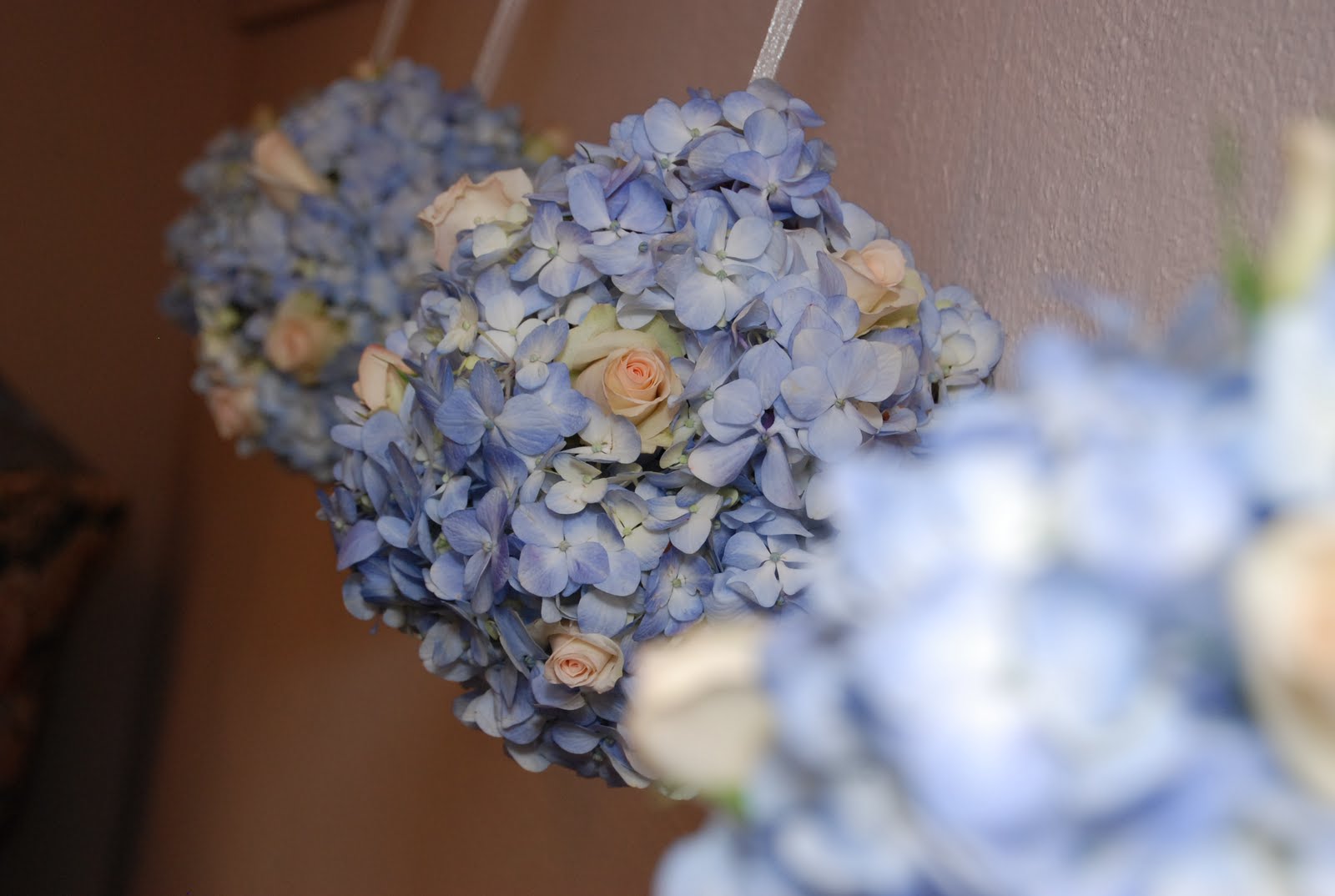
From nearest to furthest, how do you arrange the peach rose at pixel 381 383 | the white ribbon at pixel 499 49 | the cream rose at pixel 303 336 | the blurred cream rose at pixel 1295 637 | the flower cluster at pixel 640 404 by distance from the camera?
the blurred cream rose at pixel 1295 637 → the flower cluster at pixel 640 404 → the peach rose at pixel 381 383 → the cream rose at pixel 303 336 → the white ribbon at pixel 499 49

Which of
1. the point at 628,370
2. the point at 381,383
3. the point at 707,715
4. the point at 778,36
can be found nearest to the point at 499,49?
the point at 778,36

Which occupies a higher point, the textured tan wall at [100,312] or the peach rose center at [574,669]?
the peach rose center at [574,669]

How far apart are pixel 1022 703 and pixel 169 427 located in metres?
2.38

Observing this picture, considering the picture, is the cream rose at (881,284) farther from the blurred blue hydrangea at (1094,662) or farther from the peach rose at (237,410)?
the peach rose at (237,410)

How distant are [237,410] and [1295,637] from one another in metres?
1.02

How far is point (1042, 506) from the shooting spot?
7.6 inches

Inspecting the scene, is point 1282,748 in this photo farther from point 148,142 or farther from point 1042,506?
point 148,142

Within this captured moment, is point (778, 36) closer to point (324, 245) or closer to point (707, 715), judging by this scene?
point (324, 245)

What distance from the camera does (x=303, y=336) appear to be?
98 cm

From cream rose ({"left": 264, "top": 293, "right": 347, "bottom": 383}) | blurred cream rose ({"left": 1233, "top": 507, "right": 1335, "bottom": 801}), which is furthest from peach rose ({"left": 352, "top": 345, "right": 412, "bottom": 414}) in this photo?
blurred cream rose ({"left": 1233, "top": 507, "right": 1335, "bottom": 801})

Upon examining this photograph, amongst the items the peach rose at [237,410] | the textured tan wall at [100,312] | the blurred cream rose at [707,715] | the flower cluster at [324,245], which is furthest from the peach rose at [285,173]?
the textured tan wall at [100,312]

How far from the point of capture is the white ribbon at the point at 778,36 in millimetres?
711

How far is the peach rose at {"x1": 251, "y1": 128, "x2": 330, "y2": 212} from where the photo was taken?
39.1 inches

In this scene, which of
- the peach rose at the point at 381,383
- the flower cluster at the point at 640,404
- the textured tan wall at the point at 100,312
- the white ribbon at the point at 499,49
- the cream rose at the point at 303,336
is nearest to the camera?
the flower cluster at the point at 640,404
